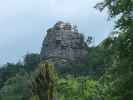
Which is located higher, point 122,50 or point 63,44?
point 63,44

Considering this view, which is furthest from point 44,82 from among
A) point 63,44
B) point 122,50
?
point 63,44

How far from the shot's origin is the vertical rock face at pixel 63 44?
111 meters

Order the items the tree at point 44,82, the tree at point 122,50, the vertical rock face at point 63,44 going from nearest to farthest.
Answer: the tree at point 122,50
the tree at point 44,82
the vertical rock face at point 63,44

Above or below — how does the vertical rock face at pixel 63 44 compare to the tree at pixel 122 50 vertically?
above

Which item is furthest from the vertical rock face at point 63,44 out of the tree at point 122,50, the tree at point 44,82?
the tree at point 122,50

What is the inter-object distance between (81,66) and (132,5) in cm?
7266

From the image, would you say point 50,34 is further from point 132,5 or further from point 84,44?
point 132,5

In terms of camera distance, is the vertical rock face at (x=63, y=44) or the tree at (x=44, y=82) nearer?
the tree at (x=44, y=82)

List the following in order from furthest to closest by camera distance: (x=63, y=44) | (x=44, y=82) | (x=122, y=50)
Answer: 1. (x=63, y=44)
2. (x=44, y=82)
3. (x=122, y=50)

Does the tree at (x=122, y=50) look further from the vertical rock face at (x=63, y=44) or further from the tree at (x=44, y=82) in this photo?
the vertical rock face at (x=63, y=44)

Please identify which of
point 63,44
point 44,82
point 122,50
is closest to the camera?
point 122,50

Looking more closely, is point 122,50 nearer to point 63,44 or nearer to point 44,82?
point 44,82

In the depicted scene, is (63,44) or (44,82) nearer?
(44,82)

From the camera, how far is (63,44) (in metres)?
115
